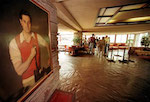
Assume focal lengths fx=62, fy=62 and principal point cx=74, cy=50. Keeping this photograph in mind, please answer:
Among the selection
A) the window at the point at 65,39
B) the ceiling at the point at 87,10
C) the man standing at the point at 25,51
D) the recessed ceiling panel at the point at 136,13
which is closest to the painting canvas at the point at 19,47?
the man standing at the point at 25,51

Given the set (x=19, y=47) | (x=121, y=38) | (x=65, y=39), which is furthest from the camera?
(x=121, y=38)

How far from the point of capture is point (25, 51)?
75 centimetres

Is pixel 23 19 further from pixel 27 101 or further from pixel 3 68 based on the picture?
pixel 27 101

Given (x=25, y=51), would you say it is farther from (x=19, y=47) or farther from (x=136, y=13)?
(x=136, y=13)

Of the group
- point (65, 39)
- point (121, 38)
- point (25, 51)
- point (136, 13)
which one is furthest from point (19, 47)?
point (121, 38)

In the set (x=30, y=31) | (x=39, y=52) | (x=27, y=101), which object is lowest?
(x=27, y=101)

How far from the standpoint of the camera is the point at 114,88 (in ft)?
6.23

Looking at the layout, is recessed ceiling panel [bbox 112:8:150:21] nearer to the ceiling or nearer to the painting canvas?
the ceiling

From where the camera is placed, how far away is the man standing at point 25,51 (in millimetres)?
645

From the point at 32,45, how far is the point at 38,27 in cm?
30

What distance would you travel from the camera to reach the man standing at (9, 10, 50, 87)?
645mm

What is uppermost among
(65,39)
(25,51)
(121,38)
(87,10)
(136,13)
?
(136,13)

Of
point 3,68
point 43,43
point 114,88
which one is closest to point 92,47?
point 114,88

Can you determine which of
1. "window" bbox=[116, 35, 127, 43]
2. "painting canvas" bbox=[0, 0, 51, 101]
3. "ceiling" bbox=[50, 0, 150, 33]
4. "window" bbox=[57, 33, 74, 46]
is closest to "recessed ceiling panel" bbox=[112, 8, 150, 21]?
"ceiling" bbox=[50, 0, 150, 33]
